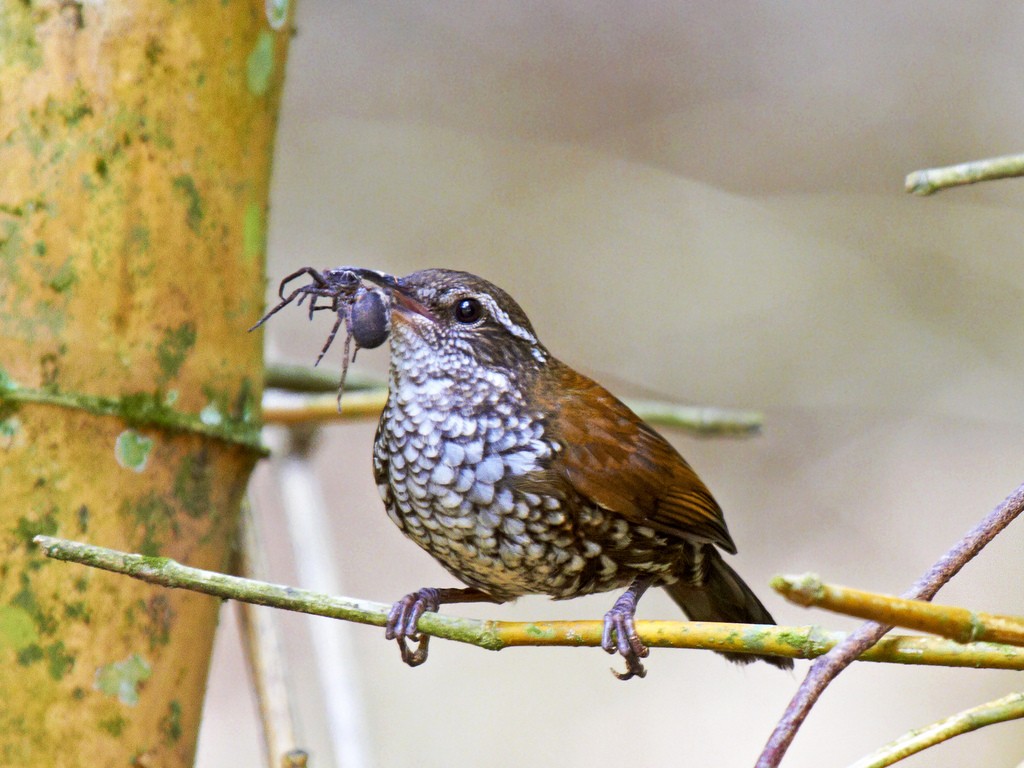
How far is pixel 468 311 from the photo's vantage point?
281cm

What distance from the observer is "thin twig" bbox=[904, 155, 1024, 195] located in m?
1.71

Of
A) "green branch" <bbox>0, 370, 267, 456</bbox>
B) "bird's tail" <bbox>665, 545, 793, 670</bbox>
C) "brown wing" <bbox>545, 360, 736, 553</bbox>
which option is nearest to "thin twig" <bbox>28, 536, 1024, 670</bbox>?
"green branch" <bbox>0, 370, 267, 456</bbox>

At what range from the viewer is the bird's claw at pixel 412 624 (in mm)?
2438

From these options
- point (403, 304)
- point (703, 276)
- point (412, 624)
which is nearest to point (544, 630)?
point (412, 624)

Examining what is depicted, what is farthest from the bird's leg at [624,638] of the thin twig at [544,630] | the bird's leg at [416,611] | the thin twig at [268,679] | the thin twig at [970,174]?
the thin twig at [970,174]

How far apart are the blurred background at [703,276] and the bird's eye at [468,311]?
9.42 ft

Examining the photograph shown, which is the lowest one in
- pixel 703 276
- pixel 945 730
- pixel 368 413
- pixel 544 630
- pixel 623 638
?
pixel 945 730

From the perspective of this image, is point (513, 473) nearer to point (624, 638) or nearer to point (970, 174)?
point (624, 638)

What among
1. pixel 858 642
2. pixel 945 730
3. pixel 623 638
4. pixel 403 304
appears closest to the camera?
pixel 858 642

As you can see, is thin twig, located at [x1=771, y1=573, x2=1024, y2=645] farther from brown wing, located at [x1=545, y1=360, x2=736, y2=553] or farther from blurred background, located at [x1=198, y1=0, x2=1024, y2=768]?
blurred background, located at [x1=198, y1=0, x2=1024, y2=768]

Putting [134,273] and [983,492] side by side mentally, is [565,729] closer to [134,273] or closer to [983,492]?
[983,492]

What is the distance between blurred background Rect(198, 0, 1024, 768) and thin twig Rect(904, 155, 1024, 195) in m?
3.61

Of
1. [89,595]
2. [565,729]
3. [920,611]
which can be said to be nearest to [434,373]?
[89,595]

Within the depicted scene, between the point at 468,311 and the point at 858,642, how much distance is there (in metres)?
1.54
